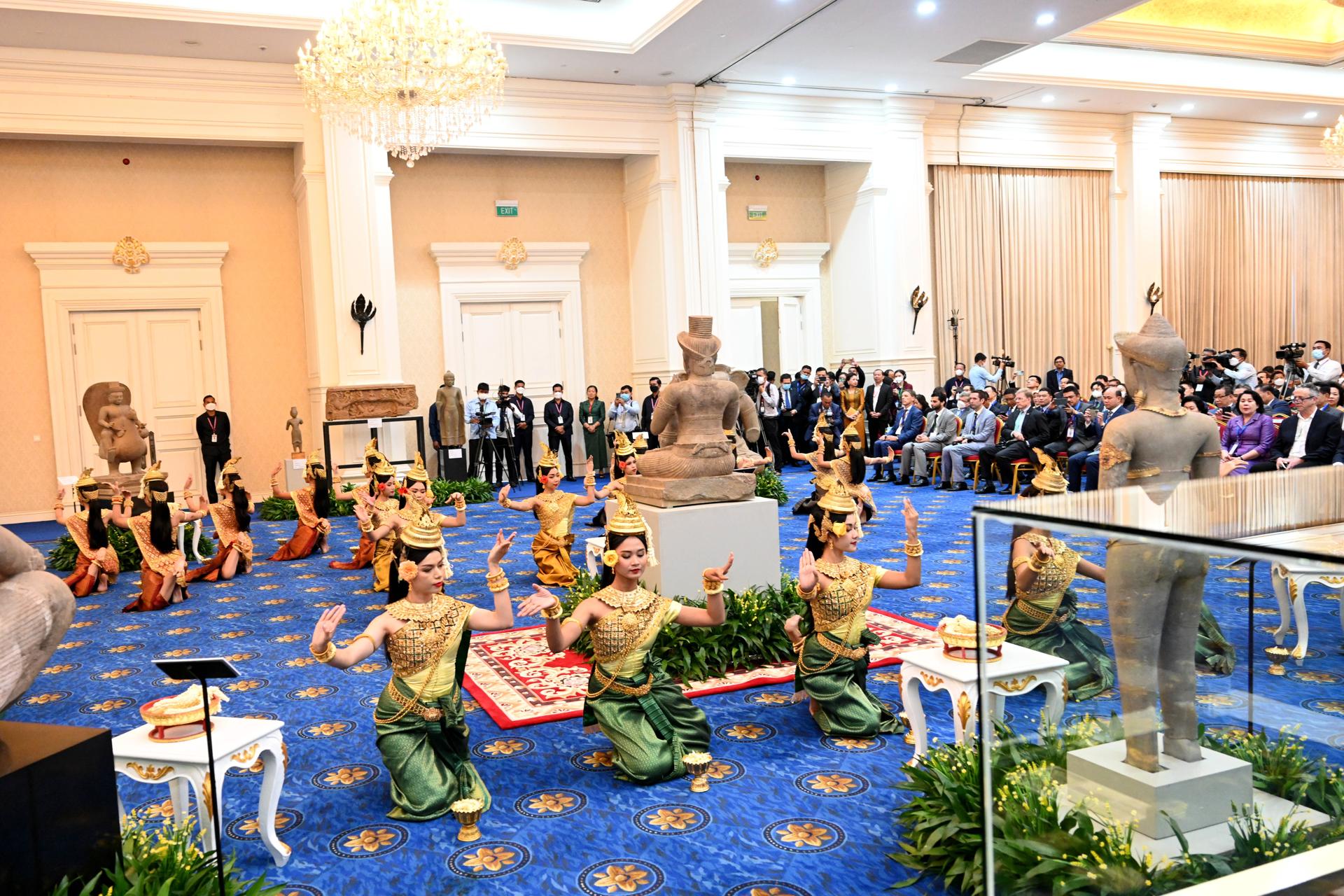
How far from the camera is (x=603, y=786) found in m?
4.16

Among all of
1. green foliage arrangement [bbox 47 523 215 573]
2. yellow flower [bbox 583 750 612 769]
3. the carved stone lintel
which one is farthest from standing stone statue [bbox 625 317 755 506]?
the carved stone lintel

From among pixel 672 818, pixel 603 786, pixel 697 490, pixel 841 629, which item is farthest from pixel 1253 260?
pixel 672 818

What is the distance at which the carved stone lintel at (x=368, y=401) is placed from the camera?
533 inches

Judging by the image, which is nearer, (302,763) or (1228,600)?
(1228,600)

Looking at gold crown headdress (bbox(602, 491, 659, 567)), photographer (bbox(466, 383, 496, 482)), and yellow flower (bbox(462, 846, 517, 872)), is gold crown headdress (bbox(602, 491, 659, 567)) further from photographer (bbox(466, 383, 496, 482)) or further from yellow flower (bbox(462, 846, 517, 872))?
photographer (bbox(466, 383, 496, 482))

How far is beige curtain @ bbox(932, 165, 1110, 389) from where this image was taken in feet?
59.6

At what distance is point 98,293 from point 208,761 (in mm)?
12872

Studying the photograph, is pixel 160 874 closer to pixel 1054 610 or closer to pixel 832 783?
pixel 832 783

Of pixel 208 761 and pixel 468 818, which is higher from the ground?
pixel 208 761

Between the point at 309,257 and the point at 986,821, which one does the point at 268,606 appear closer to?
the point at 986,821

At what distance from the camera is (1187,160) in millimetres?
19766

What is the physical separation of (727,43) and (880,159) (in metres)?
4.49

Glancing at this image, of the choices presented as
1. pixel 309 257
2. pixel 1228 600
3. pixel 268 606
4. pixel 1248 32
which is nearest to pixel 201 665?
pixel 1228 600

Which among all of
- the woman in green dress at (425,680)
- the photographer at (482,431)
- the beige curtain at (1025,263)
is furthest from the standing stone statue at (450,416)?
the woman in green dress at (425,680)
